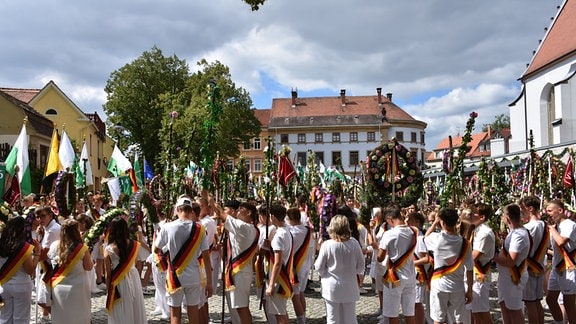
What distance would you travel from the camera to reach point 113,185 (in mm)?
14320

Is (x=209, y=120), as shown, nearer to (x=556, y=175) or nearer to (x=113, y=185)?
(x=113, y=185)

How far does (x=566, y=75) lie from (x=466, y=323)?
109ft

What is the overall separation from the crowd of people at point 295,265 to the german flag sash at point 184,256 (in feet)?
0.04

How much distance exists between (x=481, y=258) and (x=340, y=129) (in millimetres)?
68965

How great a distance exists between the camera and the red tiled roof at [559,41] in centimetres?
3638

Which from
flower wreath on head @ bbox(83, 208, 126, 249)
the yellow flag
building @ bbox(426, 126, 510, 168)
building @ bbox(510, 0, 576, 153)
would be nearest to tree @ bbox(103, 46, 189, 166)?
building @ bbox(426, 126, 510, 168)

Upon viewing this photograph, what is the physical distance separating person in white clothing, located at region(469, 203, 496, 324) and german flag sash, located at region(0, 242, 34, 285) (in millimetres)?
5136

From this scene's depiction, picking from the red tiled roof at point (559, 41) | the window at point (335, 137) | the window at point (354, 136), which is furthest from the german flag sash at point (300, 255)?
the window at point (335, 137)

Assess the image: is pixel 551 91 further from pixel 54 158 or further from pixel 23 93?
pixel 23 93

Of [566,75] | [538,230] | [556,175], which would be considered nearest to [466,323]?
[538,230]

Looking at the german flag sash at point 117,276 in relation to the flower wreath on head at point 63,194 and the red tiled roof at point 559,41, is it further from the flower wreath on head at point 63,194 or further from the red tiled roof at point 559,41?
the red tiled roof at point 559,41

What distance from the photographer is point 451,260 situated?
629 cm

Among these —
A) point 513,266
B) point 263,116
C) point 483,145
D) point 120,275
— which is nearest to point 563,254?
point 513,266

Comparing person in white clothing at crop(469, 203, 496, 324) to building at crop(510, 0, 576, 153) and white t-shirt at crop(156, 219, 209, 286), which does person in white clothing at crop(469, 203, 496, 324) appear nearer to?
white t-shirt at crop(156, 219, 209, 286)
